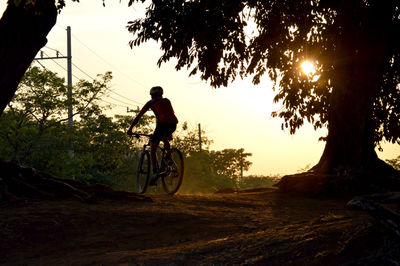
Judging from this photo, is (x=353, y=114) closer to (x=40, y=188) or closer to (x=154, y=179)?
(x=154, y=179)

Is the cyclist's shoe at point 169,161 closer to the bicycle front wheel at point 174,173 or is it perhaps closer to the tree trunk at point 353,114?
the bicycle front wheel at point 174,173

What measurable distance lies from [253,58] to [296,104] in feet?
10.0

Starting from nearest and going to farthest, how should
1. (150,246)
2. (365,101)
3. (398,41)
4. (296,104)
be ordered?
(150,246)
(365,101)
(398,41)
(296,104)

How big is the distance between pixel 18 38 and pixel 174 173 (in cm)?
462

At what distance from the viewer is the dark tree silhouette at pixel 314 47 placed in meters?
10.9

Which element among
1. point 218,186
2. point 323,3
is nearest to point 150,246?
point 323,3

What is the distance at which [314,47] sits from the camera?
15.1 m

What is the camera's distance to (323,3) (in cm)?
1039

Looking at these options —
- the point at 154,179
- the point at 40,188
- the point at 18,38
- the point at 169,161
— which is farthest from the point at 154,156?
the point at 18,38

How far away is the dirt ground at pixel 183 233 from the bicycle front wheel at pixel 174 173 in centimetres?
43

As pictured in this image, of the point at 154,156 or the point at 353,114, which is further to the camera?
the point at 353,114

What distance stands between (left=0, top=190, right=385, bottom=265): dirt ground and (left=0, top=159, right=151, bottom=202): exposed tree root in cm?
30

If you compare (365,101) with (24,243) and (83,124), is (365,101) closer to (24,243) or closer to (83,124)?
(24,243)

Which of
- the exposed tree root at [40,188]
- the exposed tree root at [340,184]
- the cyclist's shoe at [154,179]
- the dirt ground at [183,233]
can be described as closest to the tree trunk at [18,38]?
the dirt ground at [183,233]
